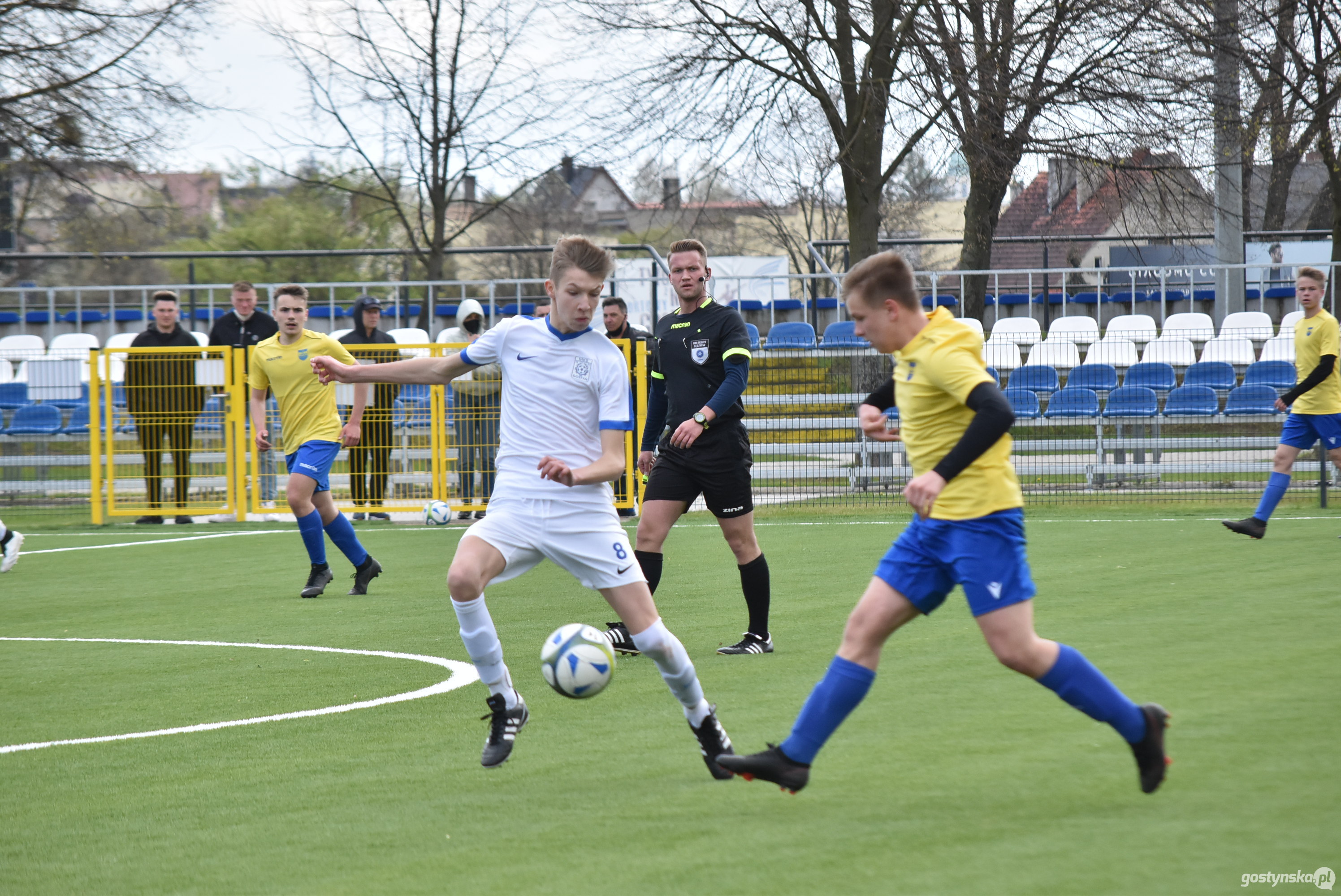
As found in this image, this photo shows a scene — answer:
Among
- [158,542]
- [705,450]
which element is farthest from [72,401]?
[705,450]

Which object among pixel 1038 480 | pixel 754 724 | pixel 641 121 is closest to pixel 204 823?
pixel 754 724

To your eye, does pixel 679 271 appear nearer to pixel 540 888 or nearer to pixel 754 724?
pixel 754 724

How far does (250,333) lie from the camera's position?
15.2m

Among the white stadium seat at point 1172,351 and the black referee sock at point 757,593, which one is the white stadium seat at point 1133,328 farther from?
the black referee sock at point 757,593

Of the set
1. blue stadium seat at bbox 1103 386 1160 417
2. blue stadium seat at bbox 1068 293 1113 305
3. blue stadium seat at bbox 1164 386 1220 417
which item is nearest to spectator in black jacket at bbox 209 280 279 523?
blue stadium seat at bbox 1103 386 1160 417

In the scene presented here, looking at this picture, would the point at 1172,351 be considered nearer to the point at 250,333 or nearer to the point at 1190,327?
the point at 1190,327

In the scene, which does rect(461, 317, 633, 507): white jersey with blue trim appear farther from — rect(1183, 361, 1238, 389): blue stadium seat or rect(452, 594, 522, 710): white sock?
rect(1183, 361, 1238, 389): blue stadium seat

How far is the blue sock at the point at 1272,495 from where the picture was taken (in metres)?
11.0

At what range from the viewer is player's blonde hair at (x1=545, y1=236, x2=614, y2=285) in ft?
16.3

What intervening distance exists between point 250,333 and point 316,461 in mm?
6050

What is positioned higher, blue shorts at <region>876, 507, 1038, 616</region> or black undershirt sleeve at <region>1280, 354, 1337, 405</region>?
black undershirt sleeve at <region>1280, 354, 1337, 405</region>

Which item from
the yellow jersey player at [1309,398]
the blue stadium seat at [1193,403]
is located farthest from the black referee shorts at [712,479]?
the blue stadium seat at [1193,403]

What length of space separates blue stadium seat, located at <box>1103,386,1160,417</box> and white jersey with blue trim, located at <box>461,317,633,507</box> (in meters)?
12.6

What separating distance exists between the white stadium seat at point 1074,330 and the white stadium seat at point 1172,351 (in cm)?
80
